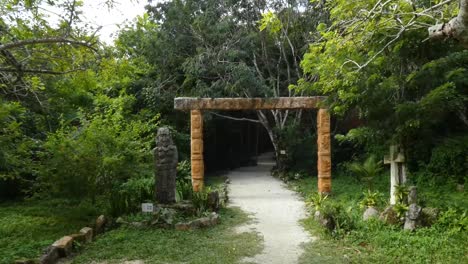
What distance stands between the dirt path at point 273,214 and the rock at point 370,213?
Answer: 3.99ft

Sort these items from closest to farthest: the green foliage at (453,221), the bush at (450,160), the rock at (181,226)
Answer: the green foliage at (453,221)
the rock at (181,226)
the bush at (450,160)

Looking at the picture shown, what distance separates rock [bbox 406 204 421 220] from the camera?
6.24 meters

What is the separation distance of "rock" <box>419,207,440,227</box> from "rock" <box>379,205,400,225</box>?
1.30 ft

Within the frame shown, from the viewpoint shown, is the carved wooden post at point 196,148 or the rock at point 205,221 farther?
the carved wooden post at point 196,148

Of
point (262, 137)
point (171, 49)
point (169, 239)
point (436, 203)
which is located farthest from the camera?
point (262, 137)

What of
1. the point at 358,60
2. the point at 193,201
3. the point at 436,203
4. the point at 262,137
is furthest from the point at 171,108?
the point at 262,137

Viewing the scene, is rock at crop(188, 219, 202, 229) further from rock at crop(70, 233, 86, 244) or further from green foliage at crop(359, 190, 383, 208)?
green foliage at crop(359, 190, 383, 208)

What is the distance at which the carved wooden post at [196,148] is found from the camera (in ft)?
34.1

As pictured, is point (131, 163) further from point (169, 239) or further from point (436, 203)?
point (436, 203)

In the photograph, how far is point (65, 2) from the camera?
5.36 meters

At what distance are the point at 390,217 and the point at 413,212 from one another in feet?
1.52

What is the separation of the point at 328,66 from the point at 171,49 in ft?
23.0

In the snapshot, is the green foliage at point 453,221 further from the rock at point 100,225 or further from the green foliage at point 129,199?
the rock at point 100,225

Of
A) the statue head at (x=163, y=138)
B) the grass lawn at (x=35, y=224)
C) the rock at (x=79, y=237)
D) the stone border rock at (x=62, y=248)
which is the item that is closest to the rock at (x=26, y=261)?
the stone border rock at (x=62, y=248)
